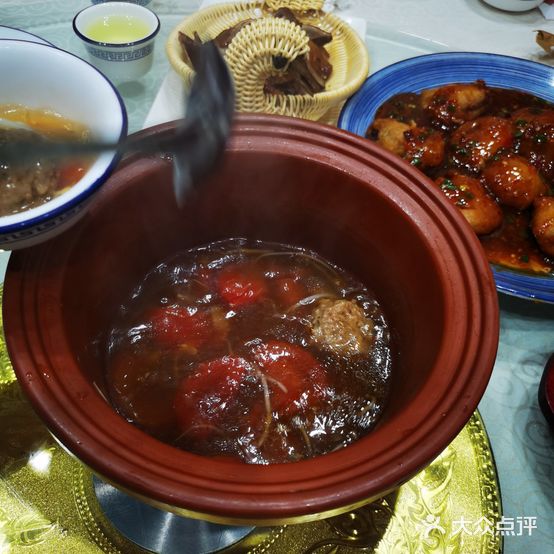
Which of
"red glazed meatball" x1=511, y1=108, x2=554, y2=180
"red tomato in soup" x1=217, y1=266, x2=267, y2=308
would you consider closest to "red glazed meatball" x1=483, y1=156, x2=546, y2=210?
"red glazed meatball" x1=511, y1=108, x2=554, y2=180

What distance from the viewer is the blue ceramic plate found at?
7.00 feet

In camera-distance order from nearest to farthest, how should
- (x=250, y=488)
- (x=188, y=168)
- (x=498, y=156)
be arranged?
1. (x=250, y=488)
2. (x=188, y=168)
3. (x=498, y=156)

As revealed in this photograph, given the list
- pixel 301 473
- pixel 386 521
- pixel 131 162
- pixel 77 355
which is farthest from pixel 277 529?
pixel 131 162

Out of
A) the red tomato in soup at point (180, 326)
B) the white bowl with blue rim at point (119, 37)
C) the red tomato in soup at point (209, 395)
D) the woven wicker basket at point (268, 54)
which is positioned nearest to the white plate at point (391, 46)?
the woven wicker basket at point (268, 54)

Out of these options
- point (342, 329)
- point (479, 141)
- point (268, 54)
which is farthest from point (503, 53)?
point (342, 329)

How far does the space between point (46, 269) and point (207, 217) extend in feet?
1.52

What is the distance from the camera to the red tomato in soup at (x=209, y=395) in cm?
110

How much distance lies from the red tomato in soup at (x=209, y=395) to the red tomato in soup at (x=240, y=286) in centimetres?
18

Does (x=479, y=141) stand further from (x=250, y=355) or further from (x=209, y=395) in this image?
(x=209, y=395)

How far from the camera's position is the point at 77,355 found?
982 mm

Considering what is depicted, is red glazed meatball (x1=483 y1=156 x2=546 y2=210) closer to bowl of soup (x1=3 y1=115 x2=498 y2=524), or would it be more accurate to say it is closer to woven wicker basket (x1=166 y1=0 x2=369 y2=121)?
woven wicker basket (x1=166 y1=0 x2=369 y2=121)

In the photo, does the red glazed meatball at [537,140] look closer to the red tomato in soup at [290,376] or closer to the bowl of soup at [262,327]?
the bowl of soup at [262,327]

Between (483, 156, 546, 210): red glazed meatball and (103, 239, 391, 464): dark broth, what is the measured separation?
3.14ft

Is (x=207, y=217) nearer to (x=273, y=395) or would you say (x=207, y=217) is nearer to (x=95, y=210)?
(x=95, y=210)
